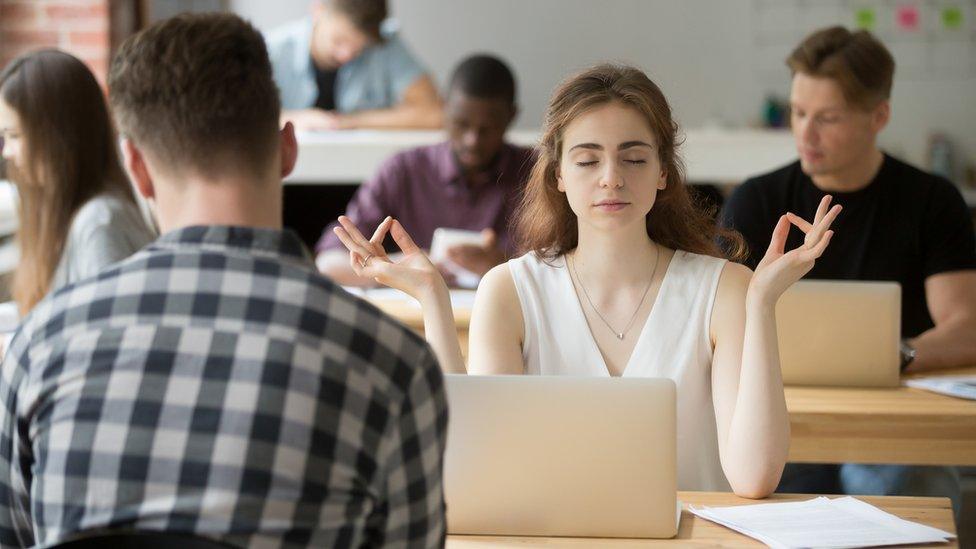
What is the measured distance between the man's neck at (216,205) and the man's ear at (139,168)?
3cm

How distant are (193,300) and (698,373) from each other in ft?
3.39

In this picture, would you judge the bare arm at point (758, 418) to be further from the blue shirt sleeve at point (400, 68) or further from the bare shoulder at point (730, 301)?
the blue shirt sleeve at point (400, 68)

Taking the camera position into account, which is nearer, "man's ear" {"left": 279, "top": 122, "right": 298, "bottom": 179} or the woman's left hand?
"man's ear" {"left": 279, "top": 122, "right": 298, "bottom": 179}

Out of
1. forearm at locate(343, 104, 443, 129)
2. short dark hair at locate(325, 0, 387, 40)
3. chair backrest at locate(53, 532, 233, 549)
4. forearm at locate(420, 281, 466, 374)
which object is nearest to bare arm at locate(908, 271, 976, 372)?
forearm at locate(420, 281, 466, 374)

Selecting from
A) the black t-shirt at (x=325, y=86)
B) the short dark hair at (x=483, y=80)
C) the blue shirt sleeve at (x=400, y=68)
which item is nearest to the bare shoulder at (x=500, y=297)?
the short dark hair at (x=483, y=80)

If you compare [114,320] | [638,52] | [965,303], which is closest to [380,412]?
[114,320]

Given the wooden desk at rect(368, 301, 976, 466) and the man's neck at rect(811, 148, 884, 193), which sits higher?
the man's neck at rect(811, 148, 884, 193)

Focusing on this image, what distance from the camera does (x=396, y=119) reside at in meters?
4.75

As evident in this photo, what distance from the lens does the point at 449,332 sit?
1.71 meters

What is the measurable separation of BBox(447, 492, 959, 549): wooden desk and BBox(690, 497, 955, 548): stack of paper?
0.05 feet

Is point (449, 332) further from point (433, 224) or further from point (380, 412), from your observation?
point (433, 224)

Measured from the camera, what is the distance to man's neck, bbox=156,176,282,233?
1049 millimetres

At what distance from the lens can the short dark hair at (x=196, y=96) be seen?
3.44 ft

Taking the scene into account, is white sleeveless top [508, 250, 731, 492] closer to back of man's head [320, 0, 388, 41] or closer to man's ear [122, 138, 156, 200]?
man's ear [122, 138, 156, 200]
